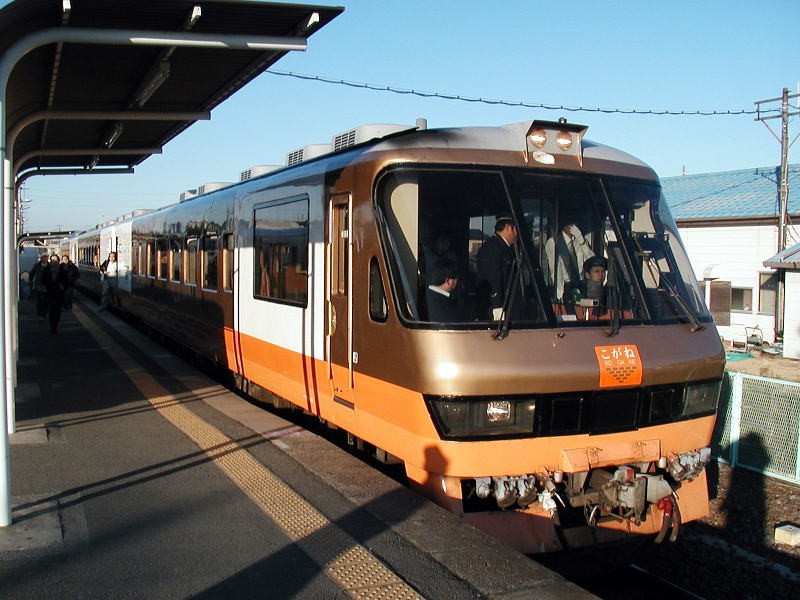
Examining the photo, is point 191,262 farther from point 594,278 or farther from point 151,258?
point 594,278

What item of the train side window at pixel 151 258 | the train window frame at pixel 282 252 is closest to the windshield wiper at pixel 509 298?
the train window frame at pixel 282 252

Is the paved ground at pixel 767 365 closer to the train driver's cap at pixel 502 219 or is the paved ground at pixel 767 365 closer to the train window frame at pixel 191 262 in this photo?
the train window frame at pixel 191 262

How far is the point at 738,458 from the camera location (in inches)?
352

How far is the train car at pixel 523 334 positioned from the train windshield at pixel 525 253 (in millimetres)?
12

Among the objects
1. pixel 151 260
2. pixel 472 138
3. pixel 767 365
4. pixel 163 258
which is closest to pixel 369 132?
pixel 472 138

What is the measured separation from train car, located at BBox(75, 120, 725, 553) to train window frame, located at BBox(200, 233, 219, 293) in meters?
4.42

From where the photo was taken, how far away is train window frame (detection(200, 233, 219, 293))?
10711 mm

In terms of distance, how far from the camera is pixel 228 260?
1009cm

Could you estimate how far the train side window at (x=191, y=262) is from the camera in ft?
40.1

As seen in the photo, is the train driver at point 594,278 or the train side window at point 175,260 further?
the train side window at point 175,260

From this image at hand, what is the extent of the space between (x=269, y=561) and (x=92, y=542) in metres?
1.06

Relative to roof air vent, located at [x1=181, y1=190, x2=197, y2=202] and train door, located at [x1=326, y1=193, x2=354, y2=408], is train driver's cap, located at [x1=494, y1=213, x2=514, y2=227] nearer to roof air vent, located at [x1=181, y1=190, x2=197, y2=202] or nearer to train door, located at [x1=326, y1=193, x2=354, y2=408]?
train door, located at [x1=326, y1=193, x2=354, y2=408]

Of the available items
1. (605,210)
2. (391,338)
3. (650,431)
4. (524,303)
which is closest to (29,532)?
(391,338)

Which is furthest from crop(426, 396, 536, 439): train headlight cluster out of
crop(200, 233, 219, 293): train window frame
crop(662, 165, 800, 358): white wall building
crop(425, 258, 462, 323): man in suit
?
crop(662, 165, 800, 358): white wall building
